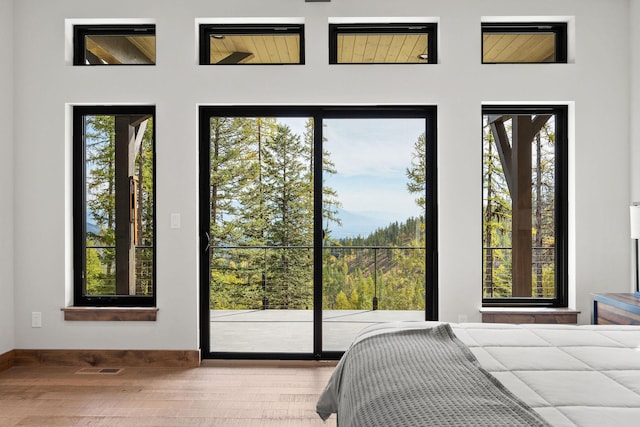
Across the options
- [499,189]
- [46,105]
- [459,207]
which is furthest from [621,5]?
[46,105]

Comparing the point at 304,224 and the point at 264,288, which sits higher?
the point at 304,224

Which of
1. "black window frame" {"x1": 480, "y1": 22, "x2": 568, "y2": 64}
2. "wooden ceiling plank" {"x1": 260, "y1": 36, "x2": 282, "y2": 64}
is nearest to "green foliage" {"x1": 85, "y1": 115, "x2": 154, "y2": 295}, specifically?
"wooden ceiling plank" {"x1": 260, "y1": 36, "x2": 282, "y2": 64}

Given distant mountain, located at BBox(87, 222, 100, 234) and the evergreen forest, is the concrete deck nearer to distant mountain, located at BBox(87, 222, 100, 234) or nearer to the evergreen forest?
the evergreen forest

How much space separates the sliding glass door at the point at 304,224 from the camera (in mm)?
3945

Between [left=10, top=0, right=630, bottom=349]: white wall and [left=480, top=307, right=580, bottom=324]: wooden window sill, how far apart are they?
0.09m

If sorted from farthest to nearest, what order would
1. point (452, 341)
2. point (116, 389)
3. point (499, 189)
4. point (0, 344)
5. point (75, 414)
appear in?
point (499, 189) → point (0, 344) → point (116, 389) → point (75, 414) → point (452, 341)

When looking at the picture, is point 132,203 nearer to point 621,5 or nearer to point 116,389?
point 116,389

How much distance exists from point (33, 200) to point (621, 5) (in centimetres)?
487

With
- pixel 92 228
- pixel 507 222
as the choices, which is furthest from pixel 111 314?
pixel 507 222

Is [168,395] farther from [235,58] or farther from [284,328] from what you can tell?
[235,58]

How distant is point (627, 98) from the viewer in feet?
12.4

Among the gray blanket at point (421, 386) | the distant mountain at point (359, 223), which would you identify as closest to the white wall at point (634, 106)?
the distant mountain at point (359, 223)

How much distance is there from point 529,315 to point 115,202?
3.41m

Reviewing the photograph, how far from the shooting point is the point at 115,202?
13.1 ft
